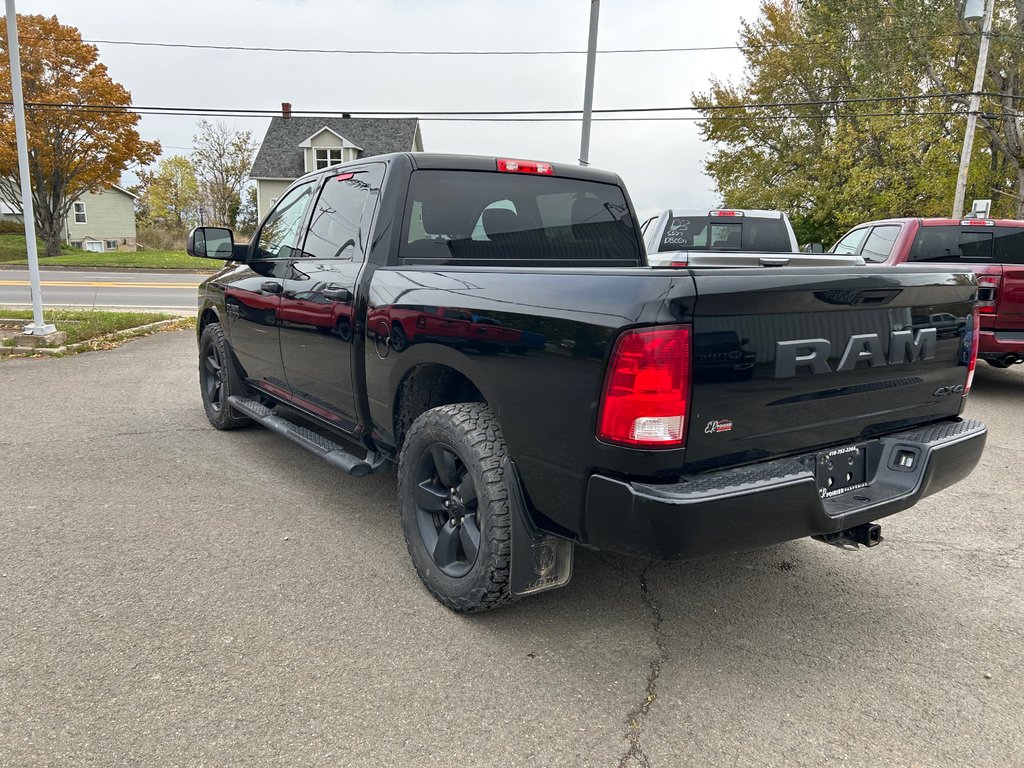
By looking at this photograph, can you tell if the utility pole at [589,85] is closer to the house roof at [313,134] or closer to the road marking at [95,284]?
the road marking at [95,284]

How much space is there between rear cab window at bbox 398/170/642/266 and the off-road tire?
2374 millimetres

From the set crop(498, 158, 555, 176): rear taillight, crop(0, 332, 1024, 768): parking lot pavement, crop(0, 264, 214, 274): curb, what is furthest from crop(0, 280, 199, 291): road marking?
crop(498, 158, 555, 176): rear taillight

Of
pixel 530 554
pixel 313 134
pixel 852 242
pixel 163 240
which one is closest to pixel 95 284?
pixel 852 242

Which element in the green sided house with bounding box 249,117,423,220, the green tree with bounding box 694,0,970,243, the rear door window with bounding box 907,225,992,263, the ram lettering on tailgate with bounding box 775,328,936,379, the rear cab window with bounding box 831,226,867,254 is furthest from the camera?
the green sided house with bounding box 249,117,423,220

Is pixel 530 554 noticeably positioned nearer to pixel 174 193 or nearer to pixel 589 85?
pixel 589 85

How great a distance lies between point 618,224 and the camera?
14.1 feet

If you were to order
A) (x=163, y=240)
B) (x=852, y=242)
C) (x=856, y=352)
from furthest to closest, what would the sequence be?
1. (x=163, y=240)
2. (x=852, y=242)
3. (x=856, y=352)

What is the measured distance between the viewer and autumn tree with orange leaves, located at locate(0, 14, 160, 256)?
29.7 metres

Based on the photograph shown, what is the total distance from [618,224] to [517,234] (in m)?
0.73

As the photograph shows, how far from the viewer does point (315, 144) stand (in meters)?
38.1

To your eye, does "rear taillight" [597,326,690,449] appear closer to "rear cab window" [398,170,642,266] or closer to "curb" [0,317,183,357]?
"rear cab window" [398,170,642,266]

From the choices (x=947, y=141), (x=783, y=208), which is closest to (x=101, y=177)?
(x=783, y=208)

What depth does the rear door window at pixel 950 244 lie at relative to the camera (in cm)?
760

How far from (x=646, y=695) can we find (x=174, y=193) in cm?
5549
